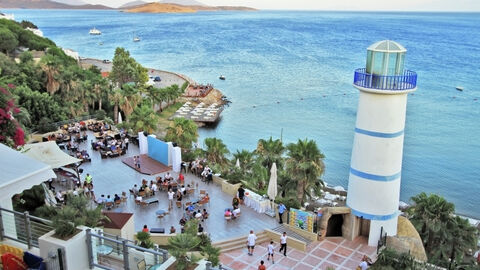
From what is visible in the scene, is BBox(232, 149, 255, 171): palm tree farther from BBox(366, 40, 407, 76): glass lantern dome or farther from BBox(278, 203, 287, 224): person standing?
BBox(366, 40, 407, 76): glass lantern dome

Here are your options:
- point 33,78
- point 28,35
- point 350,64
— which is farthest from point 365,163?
point 350,64

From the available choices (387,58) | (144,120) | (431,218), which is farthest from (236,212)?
(144,120)

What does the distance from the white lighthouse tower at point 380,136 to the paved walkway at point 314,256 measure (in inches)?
36.6

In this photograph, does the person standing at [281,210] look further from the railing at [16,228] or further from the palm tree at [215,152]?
the railing at [16,228]

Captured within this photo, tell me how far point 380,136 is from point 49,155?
1495 centimetres

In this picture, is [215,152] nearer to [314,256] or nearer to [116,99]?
[314,256]

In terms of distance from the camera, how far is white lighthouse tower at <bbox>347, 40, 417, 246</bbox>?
55.9 ft

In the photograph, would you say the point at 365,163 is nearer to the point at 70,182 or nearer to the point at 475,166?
the point at 70,182

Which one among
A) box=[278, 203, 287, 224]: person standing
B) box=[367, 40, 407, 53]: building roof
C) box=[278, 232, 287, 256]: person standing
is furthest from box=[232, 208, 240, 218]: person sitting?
box=[367, 40, 407, 53]: building roof

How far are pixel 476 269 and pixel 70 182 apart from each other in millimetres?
18384

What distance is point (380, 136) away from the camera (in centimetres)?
1748

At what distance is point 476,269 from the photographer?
51.1 ft

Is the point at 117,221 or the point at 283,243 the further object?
the point at 283,243

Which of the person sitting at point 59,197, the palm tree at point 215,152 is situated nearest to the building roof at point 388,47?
the person sitting at point 59,197
